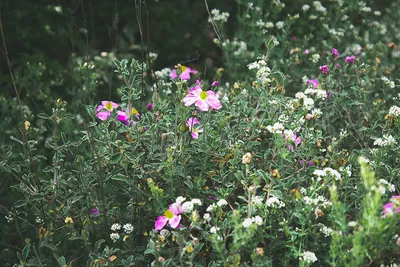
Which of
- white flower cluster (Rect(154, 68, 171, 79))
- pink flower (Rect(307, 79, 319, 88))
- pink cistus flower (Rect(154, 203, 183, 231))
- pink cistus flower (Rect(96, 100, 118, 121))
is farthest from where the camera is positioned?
white flower cluster (Rect(154, 68, 171, 79))

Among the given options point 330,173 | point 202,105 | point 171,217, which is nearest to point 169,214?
point 171,217

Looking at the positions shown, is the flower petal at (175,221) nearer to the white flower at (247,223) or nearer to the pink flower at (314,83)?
the white flower at (247,223)

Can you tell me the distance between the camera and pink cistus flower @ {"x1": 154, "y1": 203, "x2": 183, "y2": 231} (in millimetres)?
1724

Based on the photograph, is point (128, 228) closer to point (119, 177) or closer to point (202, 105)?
point (119, 177)

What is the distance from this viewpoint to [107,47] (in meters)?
4.27

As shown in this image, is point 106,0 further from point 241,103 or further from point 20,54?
point 241,103

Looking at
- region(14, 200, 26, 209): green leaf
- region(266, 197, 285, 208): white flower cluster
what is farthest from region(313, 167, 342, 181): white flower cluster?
region(14, 200, 26, 209): green leaf

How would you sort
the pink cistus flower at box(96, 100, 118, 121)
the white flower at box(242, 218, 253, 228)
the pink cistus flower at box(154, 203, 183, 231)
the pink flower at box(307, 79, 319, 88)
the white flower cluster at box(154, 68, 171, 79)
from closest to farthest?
the white flower at box(242, 218, 253, 228) < the pink cistus flower at box(154, 203, 183, 231) < the pink cistus flower at box(96, 100, 118, 121) < the pink flower at box(307, 79, 319, 88) < the white flower cluster at box(154, 68, 171, 79)

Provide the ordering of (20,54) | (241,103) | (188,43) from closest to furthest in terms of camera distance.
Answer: (241,103)
(20,54)
(188,43)

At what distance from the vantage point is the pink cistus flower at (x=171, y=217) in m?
1.72

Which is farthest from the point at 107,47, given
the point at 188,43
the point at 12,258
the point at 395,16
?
the point at 12,258

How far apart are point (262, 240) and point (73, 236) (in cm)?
61

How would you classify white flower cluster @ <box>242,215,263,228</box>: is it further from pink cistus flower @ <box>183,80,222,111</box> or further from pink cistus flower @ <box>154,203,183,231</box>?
pink cistus flower @ <box>183,80,222,111</box>

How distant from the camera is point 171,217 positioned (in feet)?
5.77
